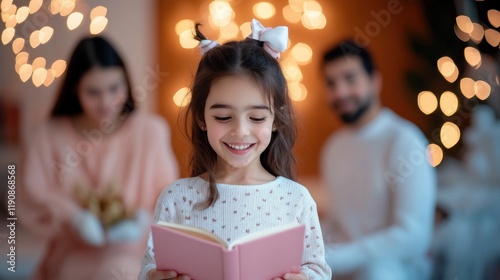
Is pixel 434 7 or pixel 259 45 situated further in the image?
pixel 434 7

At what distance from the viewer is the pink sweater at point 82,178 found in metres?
3.12

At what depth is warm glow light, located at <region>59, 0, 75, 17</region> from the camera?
316cm

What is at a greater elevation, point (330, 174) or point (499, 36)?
point (499, 36)

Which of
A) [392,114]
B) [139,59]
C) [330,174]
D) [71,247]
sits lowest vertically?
[71,247]

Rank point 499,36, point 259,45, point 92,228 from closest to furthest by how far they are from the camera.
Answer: point 259,45, point 92,228, point 499,36

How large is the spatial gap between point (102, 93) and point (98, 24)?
0.33m

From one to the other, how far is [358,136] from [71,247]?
1401mm

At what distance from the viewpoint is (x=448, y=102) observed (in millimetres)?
3328

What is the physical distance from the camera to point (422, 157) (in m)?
3.17

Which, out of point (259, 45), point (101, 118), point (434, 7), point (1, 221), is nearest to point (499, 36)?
point (434, 7)

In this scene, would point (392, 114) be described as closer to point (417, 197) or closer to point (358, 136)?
point (358, 136)

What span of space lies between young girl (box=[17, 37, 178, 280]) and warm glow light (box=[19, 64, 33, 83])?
0.18m

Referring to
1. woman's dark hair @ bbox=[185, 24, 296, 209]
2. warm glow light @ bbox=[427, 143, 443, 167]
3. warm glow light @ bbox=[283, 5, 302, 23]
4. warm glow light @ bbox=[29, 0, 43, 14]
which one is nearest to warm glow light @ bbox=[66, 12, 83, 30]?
warm glow light @ bbox=[29, 0, 43, 14]

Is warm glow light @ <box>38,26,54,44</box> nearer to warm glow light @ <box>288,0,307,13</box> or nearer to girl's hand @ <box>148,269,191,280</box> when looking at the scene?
warm glow light @ <box>288,0,307,13</box>
